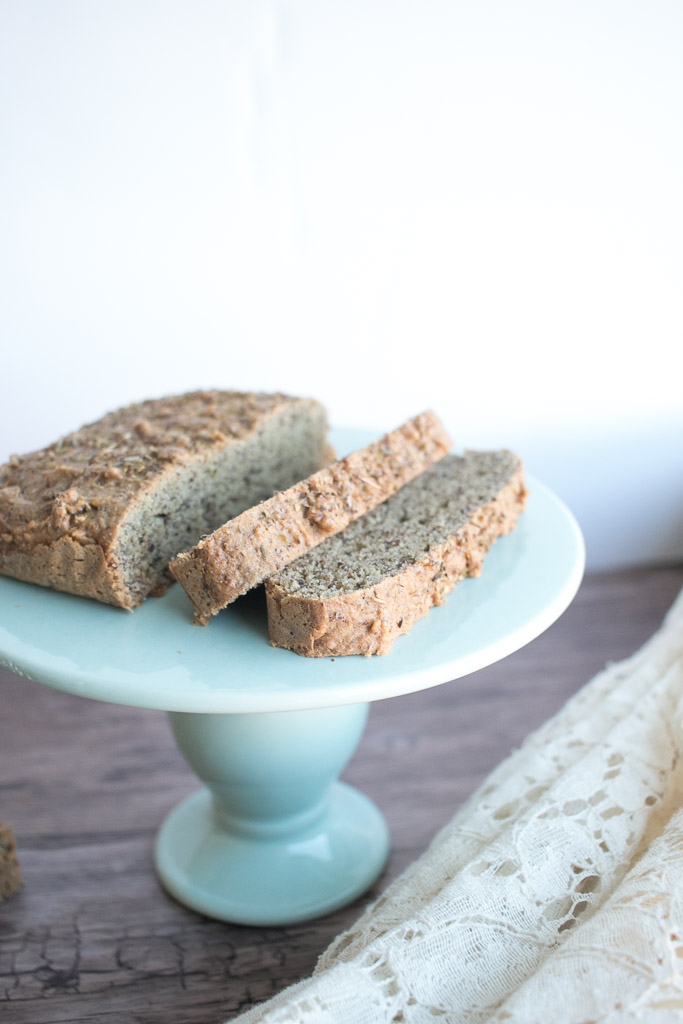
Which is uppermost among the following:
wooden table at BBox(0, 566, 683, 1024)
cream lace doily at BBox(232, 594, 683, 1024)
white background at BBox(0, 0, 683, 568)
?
white background at BBox(0, 0, 683, 568)

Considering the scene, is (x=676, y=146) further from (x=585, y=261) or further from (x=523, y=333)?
(x=523, y=333)

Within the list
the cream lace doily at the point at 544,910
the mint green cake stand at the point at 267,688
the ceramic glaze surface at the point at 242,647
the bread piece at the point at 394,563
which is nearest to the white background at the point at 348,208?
the mint green cake stand at the point at 267,688

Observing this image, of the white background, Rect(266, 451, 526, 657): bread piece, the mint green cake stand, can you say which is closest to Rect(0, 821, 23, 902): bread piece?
the mint green cake stand

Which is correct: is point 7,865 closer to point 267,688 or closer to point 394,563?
point 267,688

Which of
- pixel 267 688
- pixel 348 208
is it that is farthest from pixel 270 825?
pixel 348 208

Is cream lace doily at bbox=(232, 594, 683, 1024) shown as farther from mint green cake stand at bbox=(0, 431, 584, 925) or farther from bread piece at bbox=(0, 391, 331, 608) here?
bread piece at bbox=(0, 391, 331, 608)

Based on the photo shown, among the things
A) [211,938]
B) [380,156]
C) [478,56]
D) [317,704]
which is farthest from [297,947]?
[478,56]
